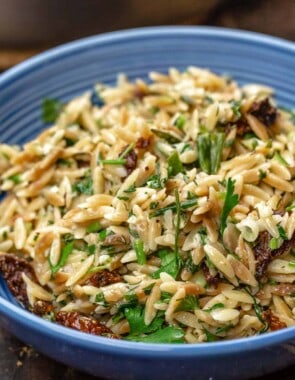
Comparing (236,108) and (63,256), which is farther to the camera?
(236,108)

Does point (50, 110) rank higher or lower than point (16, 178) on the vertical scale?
higher

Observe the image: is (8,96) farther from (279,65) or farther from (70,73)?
(279,65)

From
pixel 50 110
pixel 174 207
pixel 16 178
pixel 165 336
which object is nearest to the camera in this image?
pixel 165 336

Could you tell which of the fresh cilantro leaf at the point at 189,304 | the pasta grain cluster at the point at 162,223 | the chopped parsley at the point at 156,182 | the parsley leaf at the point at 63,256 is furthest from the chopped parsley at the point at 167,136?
the fresh cilantro leaf at the point at 189,304

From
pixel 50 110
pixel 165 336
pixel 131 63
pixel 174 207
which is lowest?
pixel 165 336

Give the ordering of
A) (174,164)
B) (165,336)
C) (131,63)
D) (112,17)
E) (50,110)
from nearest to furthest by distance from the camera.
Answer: (165,336) → (174,164) → (50,110) → (131,63) → (112,17)

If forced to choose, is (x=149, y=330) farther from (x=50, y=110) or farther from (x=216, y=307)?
(x=50, y=110)

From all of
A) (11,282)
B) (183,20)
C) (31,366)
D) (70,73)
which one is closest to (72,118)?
(70,73)

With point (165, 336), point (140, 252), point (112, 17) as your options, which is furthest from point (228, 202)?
point (112, 17)

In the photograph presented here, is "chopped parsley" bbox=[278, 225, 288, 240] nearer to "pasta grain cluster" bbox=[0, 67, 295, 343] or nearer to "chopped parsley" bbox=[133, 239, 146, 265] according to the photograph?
"pasta grain cluster" bbox=[0, 67, 295, 343]

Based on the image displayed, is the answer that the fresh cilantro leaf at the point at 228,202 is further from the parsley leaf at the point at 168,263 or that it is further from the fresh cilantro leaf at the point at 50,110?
the fresh cilantro leaf at the point at 50,110
